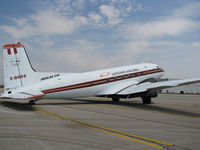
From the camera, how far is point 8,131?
775 centimetres

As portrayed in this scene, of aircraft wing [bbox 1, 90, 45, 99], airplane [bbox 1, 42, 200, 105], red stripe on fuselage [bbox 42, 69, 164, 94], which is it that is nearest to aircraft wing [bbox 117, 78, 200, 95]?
airplane [bbox 1, 42, 200, 105]

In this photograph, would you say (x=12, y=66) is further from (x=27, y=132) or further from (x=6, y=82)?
(x=27, y=132)

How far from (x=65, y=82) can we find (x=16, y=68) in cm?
437

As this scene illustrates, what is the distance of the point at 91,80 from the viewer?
20.8 meters

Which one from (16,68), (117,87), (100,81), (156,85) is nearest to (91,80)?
(100,81)

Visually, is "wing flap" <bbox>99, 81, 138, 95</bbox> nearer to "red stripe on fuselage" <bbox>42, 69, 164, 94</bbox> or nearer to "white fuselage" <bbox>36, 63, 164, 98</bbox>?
"white fuselage" <bbox>36, 63, 164, 98</bbox>

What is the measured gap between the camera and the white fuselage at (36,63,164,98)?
60.3ft

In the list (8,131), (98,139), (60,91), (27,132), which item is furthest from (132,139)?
(60,91)

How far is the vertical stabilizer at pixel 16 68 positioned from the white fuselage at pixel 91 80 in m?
1.14

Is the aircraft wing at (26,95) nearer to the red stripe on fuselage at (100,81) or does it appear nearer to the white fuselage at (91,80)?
the white fuselage at (91,80)

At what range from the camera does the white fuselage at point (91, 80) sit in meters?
18.4

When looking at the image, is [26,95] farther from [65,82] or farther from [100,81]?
[100,81]

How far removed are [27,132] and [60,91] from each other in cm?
1100

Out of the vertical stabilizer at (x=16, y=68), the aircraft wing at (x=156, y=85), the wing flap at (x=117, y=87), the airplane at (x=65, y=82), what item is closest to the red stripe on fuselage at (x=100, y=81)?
the airplane at (x=65, y=82)
